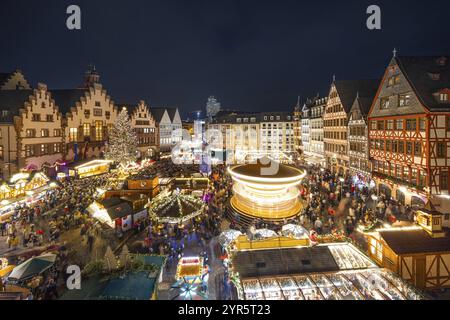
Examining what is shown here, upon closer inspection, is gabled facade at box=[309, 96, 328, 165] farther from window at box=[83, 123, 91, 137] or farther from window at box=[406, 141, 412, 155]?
window at box=[83, 123, 91, 137]

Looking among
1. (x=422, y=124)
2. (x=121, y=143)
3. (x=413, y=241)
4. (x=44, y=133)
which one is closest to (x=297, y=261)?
(x=413, y=241)

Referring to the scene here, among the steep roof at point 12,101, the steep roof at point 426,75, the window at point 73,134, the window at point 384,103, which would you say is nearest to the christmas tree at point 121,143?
the window at point 73,134

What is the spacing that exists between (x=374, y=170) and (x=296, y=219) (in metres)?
14.9

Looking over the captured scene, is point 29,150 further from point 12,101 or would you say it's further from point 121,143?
point 121,143

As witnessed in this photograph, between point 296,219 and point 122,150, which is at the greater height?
point 122,150

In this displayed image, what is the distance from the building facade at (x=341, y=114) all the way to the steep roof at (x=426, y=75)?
11869mm

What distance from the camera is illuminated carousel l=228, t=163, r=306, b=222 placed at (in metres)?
19.2

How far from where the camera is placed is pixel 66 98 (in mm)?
42406

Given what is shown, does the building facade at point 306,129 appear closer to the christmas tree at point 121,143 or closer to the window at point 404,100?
the window at point 404,100

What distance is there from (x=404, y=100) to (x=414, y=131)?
335 cm
